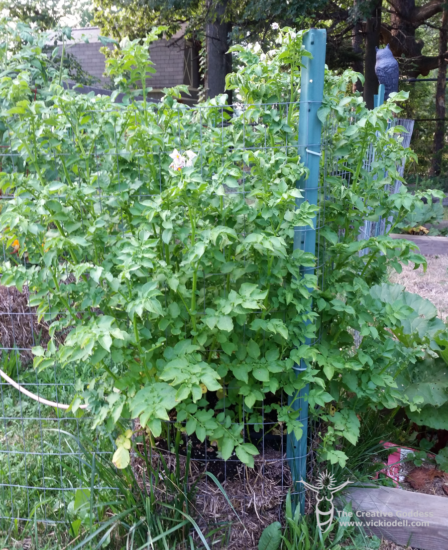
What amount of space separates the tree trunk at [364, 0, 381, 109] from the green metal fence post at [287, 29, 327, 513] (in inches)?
341

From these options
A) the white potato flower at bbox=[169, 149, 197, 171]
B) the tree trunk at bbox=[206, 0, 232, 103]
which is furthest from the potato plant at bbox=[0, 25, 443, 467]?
the tree trunk at bbox=[206, 0, 232, 103]

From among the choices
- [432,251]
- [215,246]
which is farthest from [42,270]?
[432,251]

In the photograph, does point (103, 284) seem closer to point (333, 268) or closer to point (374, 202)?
point (333, 268)

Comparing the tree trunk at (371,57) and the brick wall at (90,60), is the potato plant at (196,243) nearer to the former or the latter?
the tree trunk at (371,57)

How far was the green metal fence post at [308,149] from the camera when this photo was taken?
1835 mm

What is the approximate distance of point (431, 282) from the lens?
5.40m

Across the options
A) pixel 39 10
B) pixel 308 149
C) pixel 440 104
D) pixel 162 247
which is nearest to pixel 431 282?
pixel 308 149

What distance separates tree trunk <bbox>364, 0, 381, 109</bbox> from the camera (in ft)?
32.2

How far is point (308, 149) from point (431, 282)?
4056mm

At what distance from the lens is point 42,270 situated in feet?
5.99

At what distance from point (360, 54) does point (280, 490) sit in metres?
12.0

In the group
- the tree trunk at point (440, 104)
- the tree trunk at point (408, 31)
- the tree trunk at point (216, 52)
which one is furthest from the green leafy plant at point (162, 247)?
the tree trunk at point (440, 104)

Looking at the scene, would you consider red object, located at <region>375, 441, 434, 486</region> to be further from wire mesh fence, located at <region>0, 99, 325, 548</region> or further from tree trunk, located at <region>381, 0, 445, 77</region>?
tree trunk, located at <region>381, 0, 445, 77</region>

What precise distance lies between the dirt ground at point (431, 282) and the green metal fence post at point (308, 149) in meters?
2.85
